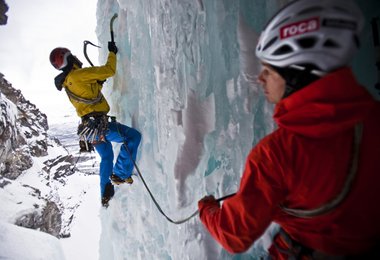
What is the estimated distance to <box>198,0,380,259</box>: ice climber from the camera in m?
0.95

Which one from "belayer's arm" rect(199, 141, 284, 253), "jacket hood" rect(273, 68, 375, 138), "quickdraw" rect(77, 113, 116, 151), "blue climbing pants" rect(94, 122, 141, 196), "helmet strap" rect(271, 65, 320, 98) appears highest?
"helmet strap" rect(271, 65, 320, 98)

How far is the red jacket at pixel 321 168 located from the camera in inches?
37.0

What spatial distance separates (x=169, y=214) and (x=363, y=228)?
2.15m

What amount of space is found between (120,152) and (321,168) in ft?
9.89

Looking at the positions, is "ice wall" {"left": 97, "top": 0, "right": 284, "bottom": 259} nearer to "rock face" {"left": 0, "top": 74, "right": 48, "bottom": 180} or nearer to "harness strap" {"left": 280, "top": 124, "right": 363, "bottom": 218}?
"harness strap" {"left": 280, "top": 124, "right": 363, "bottom": 218}

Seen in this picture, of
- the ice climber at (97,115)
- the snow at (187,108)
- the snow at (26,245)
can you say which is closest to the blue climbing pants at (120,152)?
the ice climber at (97,115)

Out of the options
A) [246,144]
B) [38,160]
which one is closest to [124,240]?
[246,144]

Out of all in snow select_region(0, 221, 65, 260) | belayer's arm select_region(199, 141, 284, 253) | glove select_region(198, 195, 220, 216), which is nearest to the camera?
belayer's arm select_region(199, 141, 284, 253)

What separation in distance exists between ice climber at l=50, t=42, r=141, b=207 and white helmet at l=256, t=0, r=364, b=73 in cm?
261

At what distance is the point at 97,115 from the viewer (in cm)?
354

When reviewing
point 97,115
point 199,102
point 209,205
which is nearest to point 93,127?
point 97,115

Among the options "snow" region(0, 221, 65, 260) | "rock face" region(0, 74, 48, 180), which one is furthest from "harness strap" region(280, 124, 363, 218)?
"rock face" region(0, 74, 48, 180)

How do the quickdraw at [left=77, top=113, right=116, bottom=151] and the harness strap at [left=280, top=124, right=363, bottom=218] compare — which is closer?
the harness strap at [left=280, top=124, right=363, bottom=218]

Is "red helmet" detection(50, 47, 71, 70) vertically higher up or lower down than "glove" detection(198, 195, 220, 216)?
higher up
